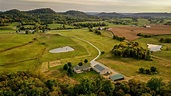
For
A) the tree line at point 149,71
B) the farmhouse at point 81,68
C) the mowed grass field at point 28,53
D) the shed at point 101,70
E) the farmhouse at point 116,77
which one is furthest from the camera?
the mowed grass field at point 28,53

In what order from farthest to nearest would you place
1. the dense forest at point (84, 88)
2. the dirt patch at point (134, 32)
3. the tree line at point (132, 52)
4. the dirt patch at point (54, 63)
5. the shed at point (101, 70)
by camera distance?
the dirt patch at point (134, 32) → the tree line at point (132, 52) → the dirt patch at point (54, 63) → the shed at point (101, 70) → the dense forest at point (84, 88)

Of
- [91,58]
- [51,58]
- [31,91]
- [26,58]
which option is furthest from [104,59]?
[31,91]

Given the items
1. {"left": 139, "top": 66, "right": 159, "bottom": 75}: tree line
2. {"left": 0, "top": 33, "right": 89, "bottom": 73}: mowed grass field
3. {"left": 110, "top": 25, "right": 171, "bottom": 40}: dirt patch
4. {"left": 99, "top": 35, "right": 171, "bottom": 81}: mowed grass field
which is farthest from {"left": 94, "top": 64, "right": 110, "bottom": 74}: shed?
{"left": 110, "top": 25, "right": 171, "bottom": 40}: dirt patch

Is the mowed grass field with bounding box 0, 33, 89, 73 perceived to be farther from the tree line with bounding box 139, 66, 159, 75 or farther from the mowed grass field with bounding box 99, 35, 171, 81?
the tree line with bounding box 139, 66, 159, 75

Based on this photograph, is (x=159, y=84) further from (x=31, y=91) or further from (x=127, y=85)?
(x=31, y=91)

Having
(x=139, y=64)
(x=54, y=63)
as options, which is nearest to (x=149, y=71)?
(x=139, y=64)

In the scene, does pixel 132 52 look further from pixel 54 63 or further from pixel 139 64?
pixel 54 63

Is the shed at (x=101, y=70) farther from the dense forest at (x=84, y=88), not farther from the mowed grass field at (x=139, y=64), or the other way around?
the dense forest at (x=84, y=88)

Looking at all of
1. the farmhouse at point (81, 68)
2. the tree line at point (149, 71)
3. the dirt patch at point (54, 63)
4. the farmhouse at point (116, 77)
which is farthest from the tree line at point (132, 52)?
the dirt patch at point (54, 63)
